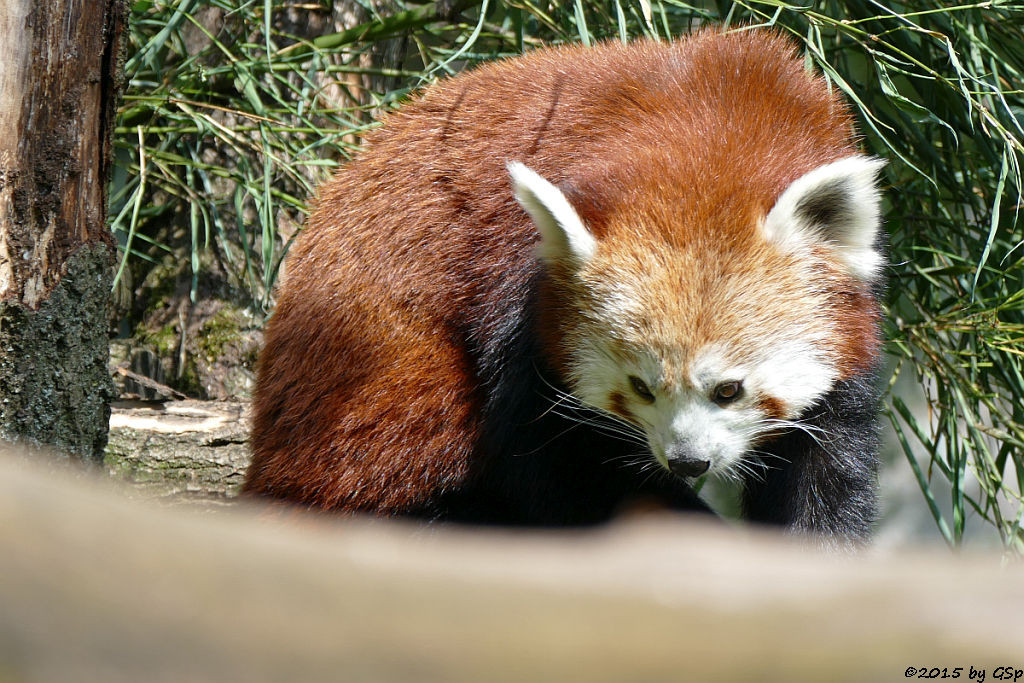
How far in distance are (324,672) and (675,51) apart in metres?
2.50

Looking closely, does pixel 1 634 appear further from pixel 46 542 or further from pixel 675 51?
pixel 675 51

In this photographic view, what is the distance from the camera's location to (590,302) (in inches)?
102

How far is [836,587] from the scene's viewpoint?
69 cm

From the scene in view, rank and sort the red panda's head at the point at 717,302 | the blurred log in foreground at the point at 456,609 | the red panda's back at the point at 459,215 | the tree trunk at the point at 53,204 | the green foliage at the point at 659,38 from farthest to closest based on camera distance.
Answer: the green foliage at the point at 659,38
the red panda's back at the point at 459,215
the red panda's head at the point at 717,302
the tree trunk at the point at 53,204
the blurred log in foreground at the point at 456,609

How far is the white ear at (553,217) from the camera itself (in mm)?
2443

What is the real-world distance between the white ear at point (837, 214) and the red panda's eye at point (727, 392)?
38 cm

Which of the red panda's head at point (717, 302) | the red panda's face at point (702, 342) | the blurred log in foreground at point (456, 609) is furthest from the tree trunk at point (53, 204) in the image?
the blurred log in foreground at point (456, 609)

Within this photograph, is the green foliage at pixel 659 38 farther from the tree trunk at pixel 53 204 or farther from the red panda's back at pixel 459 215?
the tree trunk at pixel 53 204

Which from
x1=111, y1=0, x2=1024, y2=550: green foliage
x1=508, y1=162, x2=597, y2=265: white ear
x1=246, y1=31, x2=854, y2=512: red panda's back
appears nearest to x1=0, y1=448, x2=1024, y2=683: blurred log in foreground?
x1=508, y1=162, x2=597, y2=265: white ear

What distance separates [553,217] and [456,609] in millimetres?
1850

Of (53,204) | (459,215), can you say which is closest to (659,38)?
(459,215)

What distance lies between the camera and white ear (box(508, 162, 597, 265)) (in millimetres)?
2443

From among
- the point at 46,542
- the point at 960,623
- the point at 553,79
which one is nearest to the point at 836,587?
the point at 960,623

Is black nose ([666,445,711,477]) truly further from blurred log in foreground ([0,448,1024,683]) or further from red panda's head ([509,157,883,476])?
blurred log in foreground ([0,448,1024,683])
